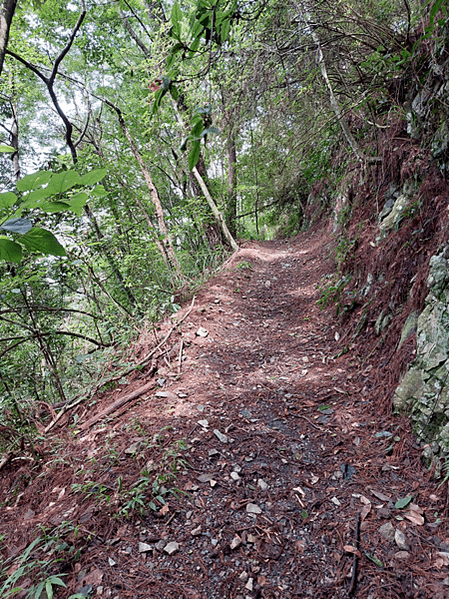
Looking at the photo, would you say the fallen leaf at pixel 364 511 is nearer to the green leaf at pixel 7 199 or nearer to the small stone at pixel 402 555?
the small stone at pixel 402 555

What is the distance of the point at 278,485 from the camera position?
2.30 metres

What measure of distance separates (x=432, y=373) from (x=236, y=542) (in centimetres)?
177

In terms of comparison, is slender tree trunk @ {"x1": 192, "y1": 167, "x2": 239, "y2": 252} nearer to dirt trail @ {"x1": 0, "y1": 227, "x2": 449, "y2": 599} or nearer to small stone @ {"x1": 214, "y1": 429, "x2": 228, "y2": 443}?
dirt trail @ {"x1": 0, "y1": 227, "x2": 449, "y2": 599}

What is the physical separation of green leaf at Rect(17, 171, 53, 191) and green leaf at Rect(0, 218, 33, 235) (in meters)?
0.11

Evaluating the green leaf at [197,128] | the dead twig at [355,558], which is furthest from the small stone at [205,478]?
the green leaf at [197,128]

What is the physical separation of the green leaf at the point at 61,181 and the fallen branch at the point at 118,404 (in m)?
2.94

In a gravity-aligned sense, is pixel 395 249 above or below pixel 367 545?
above

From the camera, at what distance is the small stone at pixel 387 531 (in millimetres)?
1818

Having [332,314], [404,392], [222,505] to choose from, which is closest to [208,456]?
[222,505]

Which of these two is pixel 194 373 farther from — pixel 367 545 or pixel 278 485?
pixel 367 545

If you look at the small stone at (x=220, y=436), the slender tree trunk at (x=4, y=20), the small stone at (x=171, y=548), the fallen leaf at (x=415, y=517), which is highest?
the slender tree trunk at (x=4, y=20)

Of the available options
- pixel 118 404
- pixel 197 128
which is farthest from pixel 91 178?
pixel 118 404

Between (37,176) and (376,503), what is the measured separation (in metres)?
2.51

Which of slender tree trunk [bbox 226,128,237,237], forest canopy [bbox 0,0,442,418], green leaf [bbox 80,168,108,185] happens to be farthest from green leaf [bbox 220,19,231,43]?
slender tree trunk [bbox 226,128,237,237]
